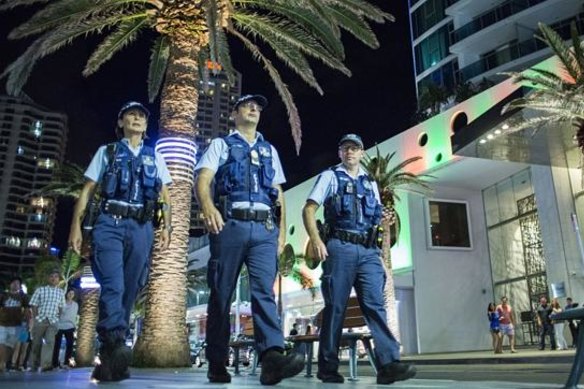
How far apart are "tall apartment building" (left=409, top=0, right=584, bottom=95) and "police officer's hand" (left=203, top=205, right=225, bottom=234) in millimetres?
31533

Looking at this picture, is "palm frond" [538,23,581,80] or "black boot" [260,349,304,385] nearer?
"black boot" [260,349,304,385]

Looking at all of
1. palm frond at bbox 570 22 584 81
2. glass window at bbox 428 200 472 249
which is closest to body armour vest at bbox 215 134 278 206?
palm frond at bbox 570 22 584 81

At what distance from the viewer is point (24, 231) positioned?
429 feet

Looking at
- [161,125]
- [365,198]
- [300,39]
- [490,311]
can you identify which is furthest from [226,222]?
[490,311]

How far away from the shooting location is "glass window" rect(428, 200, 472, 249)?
29.3m

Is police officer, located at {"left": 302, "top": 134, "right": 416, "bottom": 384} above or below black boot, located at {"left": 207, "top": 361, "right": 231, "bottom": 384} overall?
above

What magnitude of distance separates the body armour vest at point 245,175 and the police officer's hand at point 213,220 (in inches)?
7.6

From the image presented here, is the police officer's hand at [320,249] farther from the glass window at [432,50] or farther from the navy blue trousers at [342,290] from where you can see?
the glass window at [432,50]

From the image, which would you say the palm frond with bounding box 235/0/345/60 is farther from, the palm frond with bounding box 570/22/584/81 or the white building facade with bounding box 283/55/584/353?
the white building facade with bounding box 283/55/584/353

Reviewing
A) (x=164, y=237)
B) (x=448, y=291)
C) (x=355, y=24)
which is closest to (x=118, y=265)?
(x=164, y=237)

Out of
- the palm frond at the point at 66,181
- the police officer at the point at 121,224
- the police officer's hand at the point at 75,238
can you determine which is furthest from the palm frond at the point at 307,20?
the palm frond at the point at 66,181

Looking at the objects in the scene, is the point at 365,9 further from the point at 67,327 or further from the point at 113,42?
the point at 67,327

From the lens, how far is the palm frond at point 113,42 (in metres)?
12.6

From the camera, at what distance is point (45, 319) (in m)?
11.2
